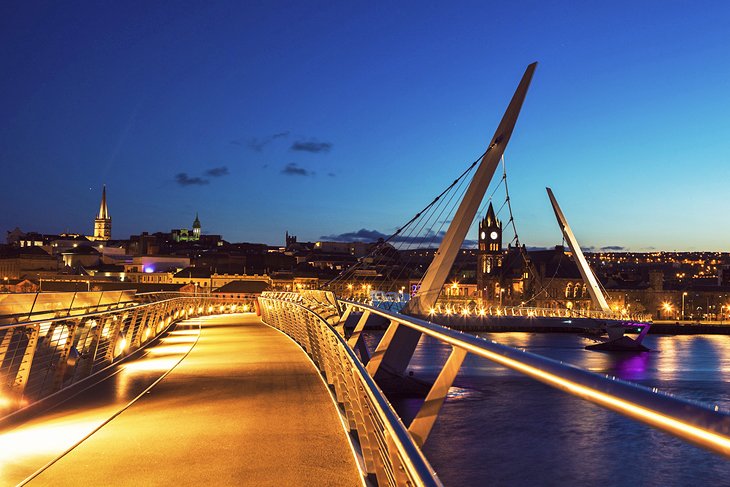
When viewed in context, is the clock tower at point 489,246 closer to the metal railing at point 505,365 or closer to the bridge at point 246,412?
the bridge at point 246,412

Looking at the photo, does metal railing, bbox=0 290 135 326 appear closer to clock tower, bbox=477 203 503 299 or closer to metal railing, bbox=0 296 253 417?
metal railing, bbox=0 296 253 417

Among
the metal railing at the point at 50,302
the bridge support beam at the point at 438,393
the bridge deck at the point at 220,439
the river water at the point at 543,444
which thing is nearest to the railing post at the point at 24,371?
the bridge deck at the point at 220,439

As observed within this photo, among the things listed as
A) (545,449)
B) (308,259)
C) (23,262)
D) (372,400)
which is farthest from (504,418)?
(308,259)

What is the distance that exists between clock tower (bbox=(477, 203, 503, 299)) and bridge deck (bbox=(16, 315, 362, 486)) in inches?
6360

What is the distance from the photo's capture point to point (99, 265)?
6344 inches

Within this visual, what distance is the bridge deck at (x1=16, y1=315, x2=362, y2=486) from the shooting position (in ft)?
15.2

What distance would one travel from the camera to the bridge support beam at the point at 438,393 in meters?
2.51

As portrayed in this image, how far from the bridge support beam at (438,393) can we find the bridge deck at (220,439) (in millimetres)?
1915

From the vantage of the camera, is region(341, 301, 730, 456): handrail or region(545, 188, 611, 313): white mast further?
region(545, 188, 611, 313): white mast

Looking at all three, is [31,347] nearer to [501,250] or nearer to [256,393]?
[256,393]

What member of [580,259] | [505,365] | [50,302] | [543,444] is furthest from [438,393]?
[580,259]

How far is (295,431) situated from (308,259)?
181651 millimetres

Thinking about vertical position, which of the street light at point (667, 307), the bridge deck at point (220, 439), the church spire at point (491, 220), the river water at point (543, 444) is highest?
the church spire at point (491, 220)

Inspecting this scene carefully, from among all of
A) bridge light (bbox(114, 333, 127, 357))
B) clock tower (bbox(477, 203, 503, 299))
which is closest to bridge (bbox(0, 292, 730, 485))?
bridge light (bbox(114, 333, 127, 357))
